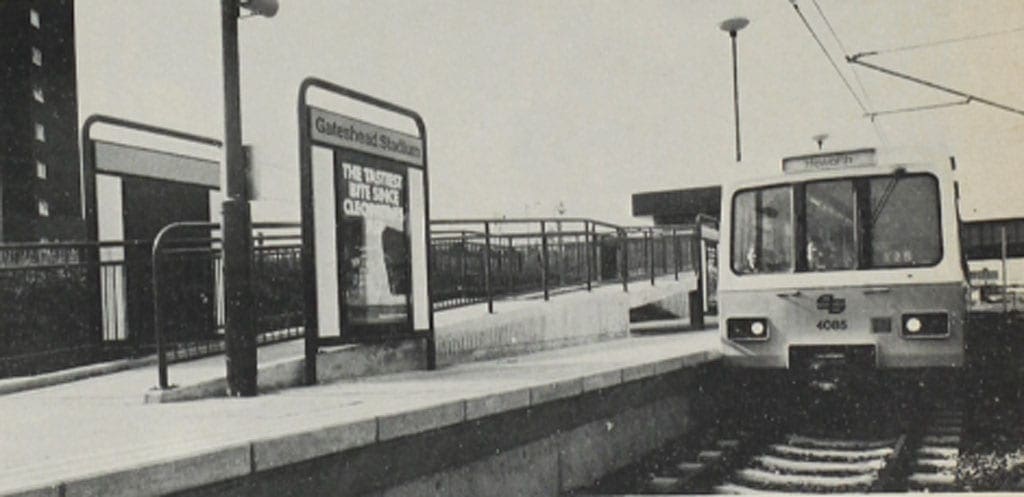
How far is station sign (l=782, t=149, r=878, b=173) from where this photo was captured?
28.5 ft

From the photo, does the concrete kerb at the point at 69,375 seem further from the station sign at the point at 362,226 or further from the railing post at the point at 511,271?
the railing post at the point at 511,271

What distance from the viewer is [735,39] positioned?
20.3 meters

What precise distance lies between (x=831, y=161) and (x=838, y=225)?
0.62m

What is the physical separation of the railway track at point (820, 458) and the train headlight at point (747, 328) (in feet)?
2.95

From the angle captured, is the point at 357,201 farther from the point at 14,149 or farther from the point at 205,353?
the point at 14,149

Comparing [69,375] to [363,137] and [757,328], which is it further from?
[757,328]

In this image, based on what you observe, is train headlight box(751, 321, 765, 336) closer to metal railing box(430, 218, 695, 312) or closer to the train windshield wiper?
the train windshield wiper

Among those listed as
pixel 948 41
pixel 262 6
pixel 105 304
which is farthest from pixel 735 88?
pixel 262 6

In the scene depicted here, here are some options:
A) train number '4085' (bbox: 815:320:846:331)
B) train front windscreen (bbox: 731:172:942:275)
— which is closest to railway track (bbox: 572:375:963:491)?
train number '4085' (bbox: 815:320:846:331)

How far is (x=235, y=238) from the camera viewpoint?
603 centimetres

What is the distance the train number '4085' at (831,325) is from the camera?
858cm

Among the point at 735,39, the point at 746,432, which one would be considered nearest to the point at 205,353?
the point at 746,432

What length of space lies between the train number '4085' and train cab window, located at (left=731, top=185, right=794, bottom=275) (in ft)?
2.01

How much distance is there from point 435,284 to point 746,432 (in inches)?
209
